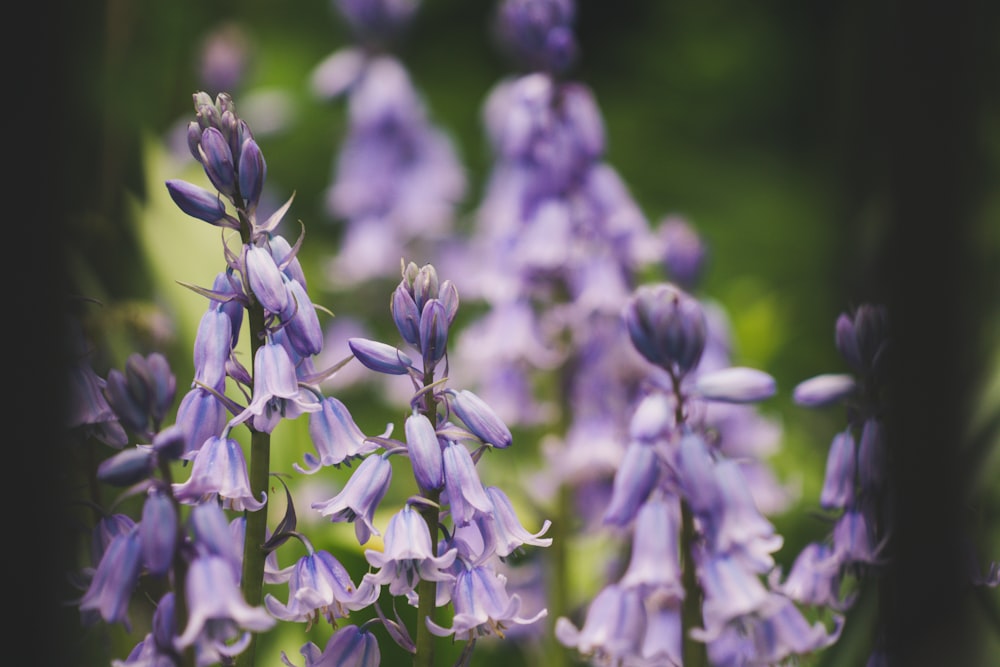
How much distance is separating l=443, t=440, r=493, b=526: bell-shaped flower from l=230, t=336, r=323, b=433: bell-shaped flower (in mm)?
109

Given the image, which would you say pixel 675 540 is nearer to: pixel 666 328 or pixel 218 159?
pixel 666 328

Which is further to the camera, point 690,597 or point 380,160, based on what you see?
point 380,160

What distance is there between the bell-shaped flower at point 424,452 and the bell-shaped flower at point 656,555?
5.9 inches

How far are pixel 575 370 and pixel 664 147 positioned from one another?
2.60 meters

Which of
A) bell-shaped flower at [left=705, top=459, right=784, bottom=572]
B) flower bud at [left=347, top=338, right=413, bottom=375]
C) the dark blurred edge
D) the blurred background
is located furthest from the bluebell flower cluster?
the dark blurred edge

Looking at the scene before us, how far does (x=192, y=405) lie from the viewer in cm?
78

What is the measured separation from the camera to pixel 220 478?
0.73 metres

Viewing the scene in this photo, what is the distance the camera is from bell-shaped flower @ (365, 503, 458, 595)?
2.45 ft

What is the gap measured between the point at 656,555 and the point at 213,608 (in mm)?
303

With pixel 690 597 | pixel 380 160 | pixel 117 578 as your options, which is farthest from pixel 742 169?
pixel 117 578

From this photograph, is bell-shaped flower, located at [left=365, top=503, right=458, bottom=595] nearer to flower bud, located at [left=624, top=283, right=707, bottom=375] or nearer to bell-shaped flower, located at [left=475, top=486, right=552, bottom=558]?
bell-shaped flower, located at [left=475, top=486, right=552, bottom=558]

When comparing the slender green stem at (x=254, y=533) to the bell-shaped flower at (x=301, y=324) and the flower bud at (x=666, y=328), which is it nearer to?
the bell-shaped flower at (x=301, y=324)

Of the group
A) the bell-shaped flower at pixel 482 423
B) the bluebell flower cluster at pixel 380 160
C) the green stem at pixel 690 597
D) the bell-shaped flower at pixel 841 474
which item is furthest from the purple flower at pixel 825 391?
the bluebell flower cluster at pixel 380 160

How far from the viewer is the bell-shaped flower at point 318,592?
2.49 ft
